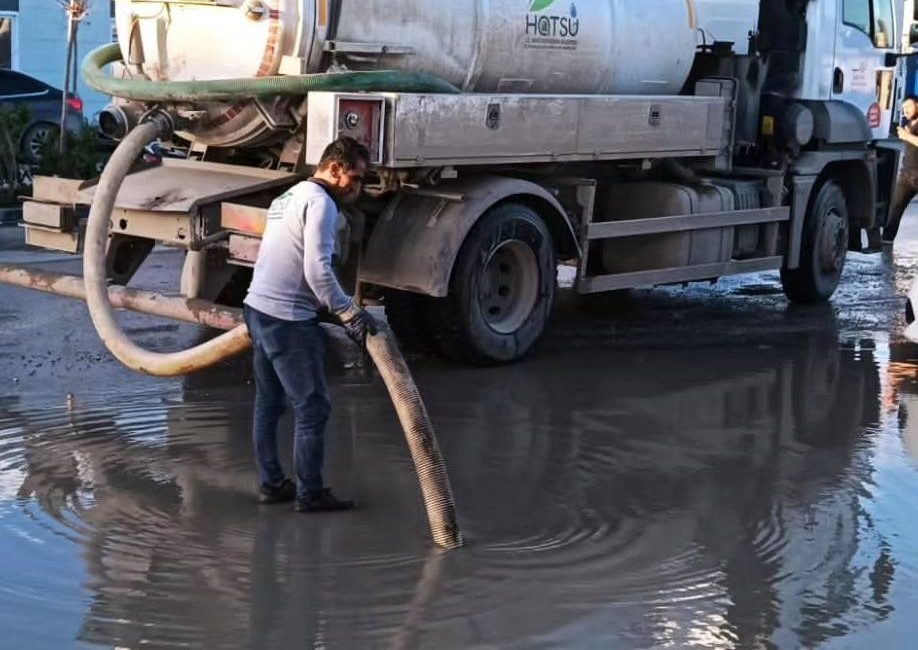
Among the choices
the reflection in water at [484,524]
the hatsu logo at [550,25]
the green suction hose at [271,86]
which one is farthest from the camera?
the hatsu logo at [550,25]

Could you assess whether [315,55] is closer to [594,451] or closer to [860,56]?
[594,451]

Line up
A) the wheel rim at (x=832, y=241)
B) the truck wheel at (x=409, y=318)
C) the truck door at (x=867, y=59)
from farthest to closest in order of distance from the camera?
the truck door at (x=867, y=59) < the wheel rim at (x=832, y=241) < the truck wheel at (x=409, y=318)

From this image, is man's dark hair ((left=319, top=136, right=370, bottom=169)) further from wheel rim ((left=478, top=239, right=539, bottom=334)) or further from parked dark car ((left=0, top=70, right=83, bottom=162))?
parked dark car ((left=0, top=70, right=83, bottom=162))

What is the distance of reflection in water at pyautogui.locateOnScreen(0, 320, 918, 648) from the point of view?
17.8 ft

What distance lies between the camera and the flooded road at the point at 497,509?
5449mm

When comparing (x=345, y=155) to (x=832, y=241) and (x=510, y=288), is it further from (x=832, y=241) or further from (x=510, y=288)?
(x=832, y=241)

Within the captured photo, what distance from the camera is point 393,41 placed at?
9.22 m

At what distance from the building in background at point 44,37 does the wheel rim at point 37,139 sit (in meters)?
7.67

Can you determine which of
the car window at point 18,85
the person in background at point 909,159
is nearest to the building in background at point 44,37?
the car window at point 18,85

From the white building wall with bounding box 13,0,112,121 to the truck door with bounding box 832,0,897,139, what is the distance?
1699 cm

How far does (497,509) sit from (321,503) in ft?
2.63

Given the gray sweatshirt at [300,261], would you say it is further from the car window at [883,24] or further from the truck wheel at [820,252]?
the car window at [883,24]

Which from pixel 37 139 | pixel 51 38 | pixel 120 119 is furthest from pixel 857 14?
pixel 51 38

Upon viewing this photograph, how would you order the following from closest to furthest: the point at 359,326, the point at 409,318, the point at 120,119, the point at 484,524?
the point at 359,326
the point at 484,524
the point at 120,119
the point at 409,318
